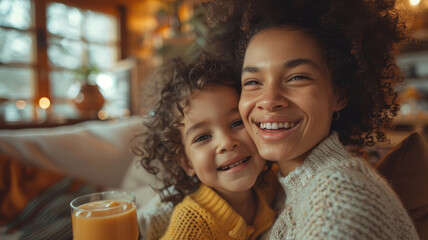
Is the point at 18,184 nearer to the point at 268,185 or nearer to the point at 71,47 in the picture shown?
the point at 268,185

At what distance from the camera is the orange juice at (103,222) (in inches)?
33.0

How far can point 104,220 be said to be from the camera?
0.84 meters

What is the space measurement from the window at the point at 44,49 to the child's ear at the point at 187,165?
11.8 ft

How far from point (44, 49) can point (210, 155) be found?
16.5ft

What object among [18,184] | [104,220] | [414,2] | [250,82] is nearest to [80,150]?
[18,184]

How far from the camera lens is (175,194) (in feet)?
3.95

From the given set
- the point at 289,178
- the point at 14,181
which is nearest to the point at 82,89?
the point at 14,181

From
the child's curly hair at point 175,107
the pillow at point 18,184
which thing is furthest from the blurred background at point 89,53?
the child's curly hair at point 175,107

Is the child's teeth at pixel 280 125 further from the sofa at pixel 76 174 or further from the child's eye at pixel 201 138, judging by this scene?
the sofa at pixel 76 174

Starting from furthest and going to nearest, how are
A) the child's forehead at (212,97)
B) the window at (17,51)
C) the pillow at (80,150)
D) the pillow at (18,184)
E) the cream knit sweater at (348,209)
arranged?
the window at (17,51) < the pillow at (80,150) < the pillow at (18,184) < the child's forehead at (212,97) < the cream knit sweater at (348,209)

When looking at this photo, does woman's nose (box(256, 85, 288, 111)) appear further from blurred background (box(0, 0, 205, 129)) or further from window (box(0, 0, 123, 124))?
window (box(0, 0, 123, 124))

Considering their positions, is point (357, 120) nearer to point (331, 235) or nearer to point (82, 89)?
point (331, 235)

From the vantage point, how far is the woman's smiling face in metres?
0.81

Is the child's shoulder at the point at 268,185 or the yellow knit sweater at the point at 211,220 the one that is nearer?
the yellow knit sweater at the point at 211,220
